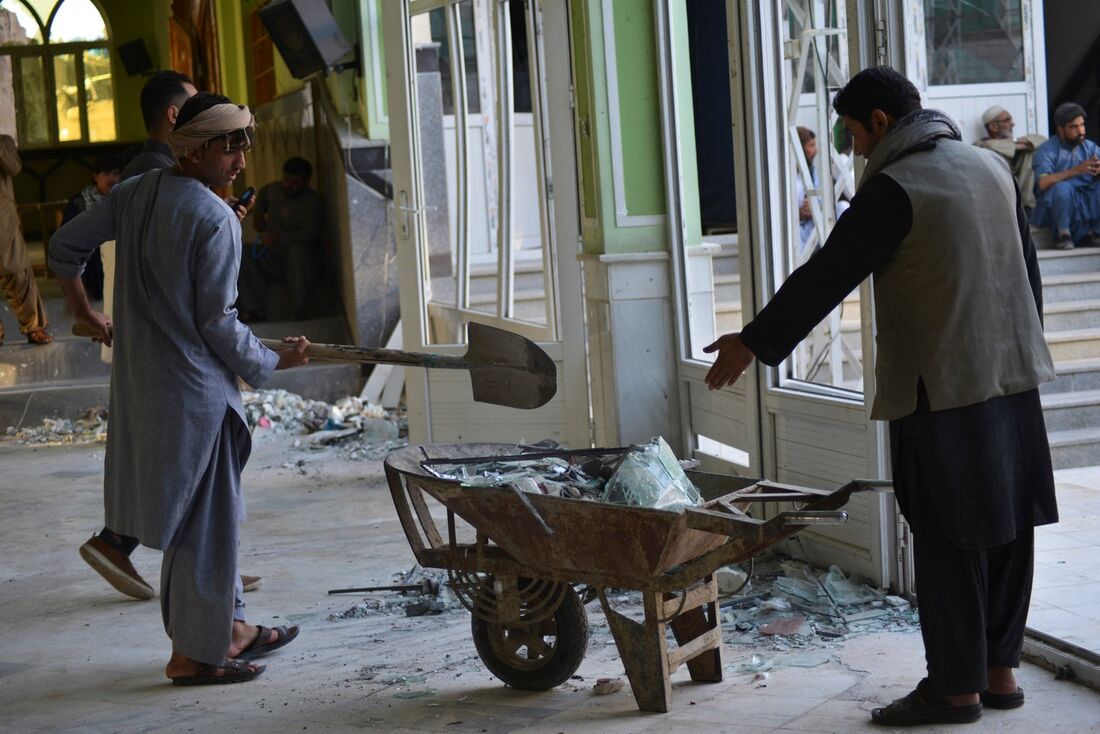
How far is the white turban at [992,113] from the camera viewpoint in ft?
33.2

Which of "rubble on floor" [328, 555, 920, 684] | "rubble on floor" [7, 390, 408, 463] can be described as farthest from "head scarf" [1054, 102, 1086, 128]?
"rubble on floor" [328, 555, 920, 684]

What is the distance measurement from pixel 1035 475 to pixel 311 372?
24.6 ft

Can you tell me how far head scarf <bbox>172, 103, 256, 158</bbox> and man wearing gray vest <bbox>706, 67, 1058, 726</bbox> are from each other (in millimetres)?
1653

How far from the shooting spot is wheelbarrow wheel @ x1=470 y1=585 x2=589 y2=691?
3.71 m

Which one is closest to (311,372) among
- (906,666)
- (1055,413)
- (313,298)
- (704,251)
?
(313,298)

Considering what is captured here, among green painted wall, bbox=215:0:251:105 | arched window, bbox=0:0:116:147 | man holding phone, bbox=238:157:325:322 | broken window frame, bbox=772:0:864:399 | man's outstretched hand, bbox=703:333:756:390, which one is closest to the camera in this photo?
man's outstretched hand, bbox=703:333:756:390

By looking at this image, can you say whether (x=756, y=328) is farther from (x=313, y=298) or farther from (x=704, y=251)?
(x=313, y=298)

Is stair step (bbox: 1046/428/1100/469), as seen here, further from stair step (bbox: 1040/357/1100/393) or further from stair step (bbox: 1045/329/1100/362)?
stair step (bbox: 1045/329/1100/362)

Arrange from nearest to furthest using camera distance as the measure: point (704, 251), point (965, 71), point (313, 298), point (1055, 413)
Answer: point (704, 251), point (1055, 413), point (965, 71), point (313, 298)

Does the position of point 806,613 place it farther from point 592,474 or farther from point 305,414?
point 305,414

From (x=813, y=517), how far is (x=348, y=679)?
5.35ft

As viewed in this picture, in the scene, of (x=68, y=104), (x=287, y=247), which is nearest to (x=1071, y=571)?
(x=287, y=247)

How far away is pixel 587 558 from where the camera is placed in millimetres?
3426

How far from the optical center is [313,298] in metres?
11.5
